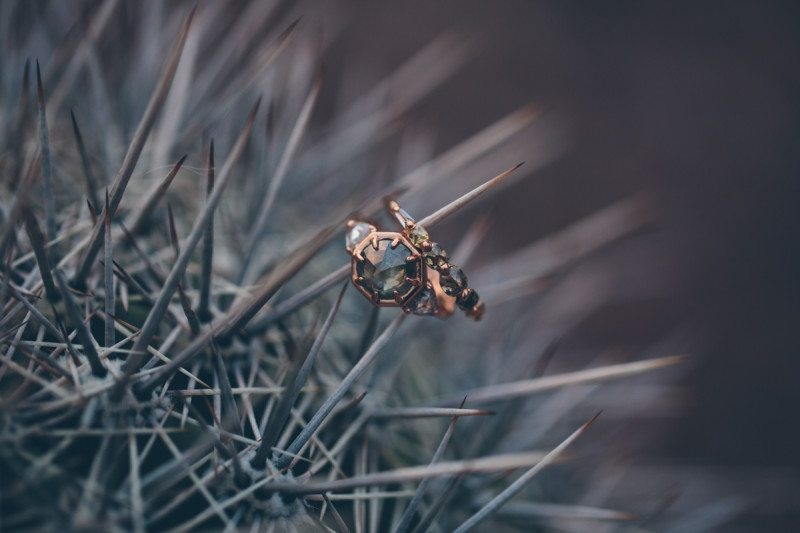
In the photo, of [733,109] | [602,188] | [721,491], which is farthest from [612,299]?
[733,109]

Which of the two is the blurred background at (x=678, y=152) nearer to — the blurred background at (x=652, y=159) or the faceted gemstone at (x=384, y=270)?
the blurred background at (x=652, y=159)

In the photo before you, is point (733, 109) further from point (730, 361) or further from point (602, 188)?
point (730, 361)

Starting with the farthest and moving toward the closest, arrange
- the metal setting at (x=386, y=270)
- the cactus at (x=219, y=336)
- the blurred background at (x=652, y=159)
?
the blurred background at (x=652, y=159) < the metal setting at (x=386, y=270) < the cactus at (x=219, y=336)

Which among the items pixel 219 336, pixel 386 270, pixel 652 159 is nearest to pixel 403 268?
pixel 386 270

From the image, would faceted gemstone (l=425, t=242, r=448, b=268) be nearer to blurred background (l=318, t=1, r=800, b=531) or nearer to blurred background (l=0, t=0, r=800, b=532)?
blurred background (l=0, t=0, r=800, b=532)

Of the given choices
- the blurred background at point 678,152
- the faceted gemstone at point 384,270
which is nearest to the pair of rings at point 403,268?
the faceted gemstone at point 384,270

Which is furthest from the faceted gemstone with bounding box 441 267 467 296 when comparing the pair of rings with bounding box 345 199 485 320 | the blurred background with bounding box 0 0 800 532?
the blurred background with bounding box 0 0 800 532
